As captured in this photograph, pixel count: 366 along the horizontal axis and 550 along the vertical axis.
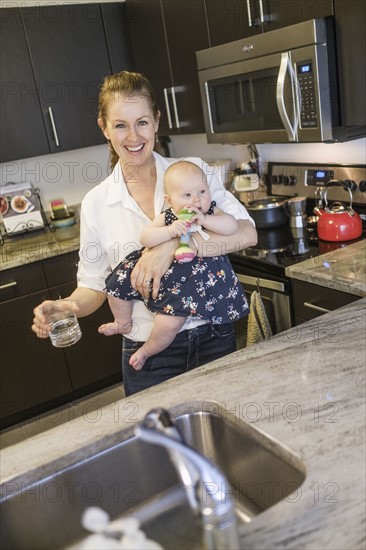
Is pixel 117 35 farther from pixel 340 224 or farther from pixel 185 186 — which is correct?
pixel 185 186

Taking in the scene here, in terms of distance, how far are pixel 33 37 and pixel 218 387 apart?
8.13 feet

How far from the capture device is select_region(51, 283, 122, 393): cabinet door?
306cm

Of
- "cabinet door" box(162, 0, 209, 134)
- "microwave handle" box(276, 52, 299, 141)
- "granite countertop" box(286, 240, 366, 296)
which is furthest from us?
"cabinet door" box(162, 0, 209, 134)

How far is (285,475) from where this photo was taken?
3.32 feet

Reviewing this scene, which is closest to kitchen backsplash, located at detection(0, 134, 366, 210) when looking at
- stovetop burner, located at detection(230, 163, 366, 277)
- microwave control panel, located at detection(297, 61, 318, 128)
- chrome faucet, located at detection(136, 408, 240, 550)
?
stovetop burner, located at detection(230, 163, 366, 277)

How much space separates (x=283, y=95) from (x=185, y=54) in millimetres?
816

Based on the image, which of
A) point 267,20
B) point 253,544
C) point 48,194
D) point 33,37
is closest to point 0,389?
point 48,194

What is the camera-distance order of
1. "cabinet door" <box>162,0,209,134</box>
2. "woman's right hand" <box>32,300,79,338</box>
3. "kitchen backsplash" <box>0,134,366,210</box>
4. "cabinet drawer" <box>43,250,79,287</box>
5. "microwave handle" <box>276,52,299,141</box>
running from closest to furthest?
"woman's right hand" <box>32,300,79,338</box> < "microwave handle" <box>276,52,299,141</box> < "cabinet door" <box>162,0,209,134</box> < "cabinet drawer" <box>43,250,79,287</box> < "kitchen backsplash" <box>0,134,366,210</box>

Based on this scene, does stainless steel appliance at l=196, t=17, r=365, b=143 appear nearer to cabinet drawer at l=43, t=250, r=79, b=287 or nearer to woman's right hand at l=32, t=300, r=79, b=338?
cabinet drawer at l=43, t=250, r=79, b=287

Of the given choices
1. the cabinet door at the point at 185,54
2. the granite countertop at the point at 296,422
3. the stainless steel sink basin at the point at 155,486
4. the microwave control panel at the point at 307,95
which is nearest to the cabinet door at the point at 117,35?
the cabinet door at the point at 185,54

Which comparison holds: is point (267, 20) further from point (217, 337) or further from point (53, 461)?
point (53, 461)

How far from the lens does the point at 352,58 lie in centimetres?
203

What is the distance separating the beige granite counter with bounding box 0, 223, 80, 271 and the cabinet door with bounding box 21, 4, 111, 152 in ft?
1.63

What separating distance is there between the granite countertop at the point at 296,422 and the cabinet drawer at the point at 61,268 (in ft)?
5.86
